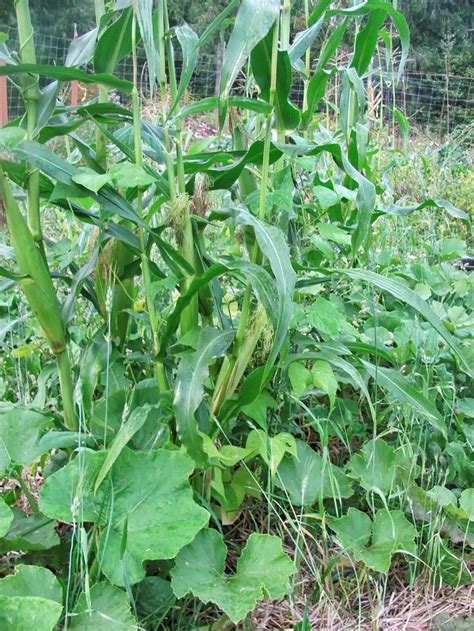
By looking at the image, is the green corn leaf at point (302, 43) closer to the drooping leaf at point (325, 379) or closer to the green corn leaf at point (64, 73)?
the green corn leaf at point (64, 73)

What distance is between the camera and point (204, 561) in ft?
3.36

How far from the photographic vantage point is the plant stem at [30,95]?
42.5 inches

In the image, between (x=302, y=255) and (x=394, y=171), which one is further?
(x=394, y=171)

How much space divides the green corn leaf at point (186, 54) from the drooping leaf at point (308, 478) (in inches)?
26.2

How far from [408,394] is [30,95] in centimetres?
Answer: 86

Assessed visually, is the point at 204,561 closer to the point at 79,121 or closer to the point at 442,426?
the point at 442,426

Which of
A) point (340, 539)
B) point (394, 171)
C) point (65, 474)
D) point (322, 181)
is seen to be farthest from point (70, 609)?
point (394, 171)

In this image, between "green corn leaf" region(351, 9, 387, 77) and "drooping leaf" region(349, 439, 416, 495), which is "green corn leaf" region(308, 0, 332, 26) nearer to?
"green corn leaf" region(351, 9, 387, 77)

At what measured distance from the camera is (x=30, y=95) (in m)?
1.10

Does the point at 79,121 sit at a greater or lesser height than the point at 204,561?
greater

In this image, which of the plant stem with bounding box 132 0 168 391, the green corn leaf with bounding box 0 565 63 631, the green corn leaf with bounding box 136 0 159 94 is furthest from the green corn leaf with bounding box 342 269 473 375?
the green corn leaf with bounding box 0 565 63 631

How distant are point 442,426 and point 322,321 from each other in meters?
0.29

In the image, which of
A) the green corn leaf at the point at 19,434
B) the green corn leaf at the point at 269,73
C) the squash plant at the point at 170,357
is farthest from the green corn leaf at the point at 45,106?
the green corn leaf at the point at 19,434

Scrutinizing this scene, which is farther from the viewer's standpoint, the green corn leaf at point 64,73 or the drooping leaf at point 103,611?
the green corn leaf at point 64,73
